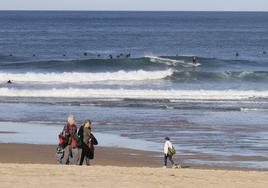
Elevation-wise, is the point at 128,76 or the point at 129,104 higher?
the point at 128,76

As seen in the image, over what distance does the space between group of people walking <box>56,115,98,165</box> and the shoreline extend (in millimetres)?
2370

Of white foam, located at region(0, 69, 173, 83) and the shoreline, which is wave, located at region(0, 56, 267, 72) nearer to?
white foam, located at region(0, 69, 173, 83)

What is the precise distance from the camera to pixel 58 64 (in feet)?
203

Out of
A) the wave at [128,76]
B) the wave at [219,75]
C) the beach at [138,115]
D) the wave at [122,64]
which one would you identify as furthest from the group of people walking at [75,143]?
the wave at [122,64]

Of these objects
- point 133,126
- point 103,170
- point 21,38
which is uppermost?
point 21,38

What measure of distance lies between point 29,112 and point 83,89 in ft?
39.1

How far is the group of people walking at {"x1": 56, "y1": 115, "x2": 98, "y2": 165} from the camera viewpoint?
19.2 meters

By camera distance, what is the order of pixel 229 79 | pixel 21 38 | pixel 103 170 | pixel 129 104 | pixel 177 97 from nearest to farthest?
pixel 103 170
pixel 129 104
pixel 177 97
pixel 229 79
pixel 21 38

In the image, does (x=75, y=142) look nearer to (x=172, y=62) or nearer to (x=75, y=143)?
(x=75, y=143)

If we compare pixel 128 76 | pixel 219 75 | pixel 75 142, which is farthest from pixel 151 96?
pixel 75 142

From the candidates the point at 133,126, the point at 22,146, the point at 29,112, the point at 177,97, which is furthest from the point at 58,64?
the point at 22,146

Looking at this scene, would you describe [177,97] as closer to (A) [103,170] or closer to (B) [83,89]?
(B) [83,89]

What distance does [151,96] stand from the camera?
1703 inches

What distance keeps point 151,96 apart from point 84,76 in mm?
11932
